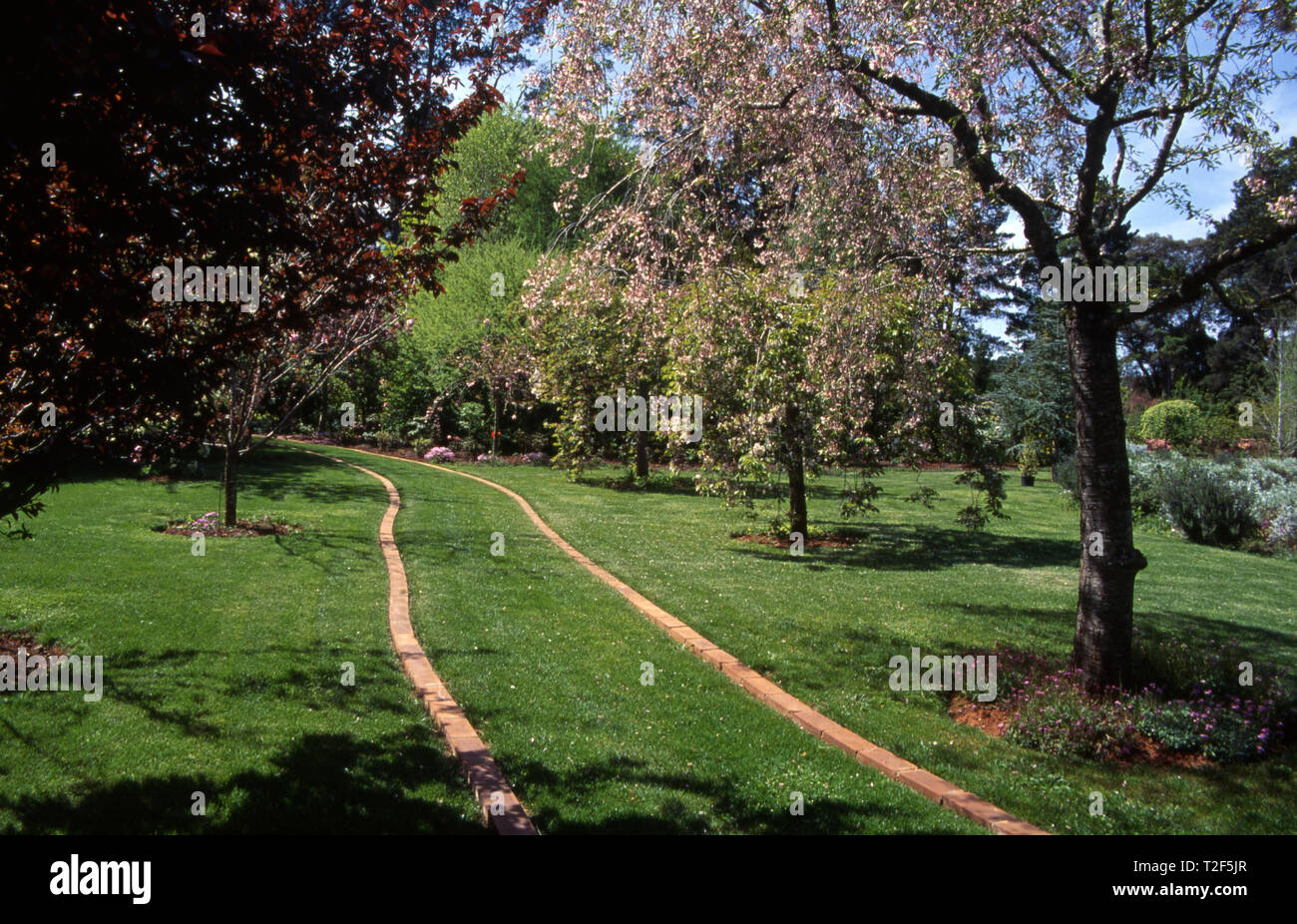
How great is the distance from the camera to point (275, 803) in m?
3.95

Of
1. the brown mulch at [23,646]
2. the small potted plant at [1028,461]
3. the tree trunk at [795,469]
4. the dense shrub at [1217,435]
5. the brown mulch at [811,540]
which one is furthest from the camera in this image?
the dense shrub at [1217,435]

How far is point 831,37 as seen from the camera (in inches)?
258

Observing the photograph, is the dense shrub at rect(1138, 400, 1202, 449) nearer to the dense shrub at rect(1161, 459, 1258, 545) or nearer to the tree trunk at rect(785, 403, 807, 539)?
the dense shrub at rect(1161, 459, 1258, 545)

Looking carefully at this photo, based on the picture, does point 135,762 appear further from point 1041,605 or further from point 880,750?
point 1041,605

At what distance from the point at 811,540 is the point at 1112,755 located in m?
8.65

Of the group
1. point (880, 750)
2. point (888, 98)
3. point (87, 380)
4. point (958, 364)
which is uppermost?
point (888, 98)

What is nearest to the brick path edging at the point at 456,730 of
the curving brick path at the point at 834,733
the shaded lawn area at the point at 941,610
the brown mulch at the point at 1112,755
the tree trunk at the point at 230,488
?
the curving brick path at the point at 834,733

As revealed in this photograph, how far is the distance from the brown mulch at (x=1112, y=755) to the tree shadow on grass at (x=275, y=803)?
12.9 feet

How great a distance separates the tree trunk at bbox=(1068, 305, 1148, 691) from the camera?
19.9 feet

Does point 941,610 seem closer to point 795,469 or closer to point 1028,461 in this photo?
point 795,469

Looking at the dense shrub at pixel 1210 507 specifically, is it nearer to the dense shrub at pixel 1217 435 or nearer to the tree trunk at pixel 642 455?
the dense shrub at pixel 1217 435

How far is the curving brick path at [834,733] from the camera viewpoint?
4.34 metres

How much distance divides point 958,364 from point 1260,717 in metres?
6.93
